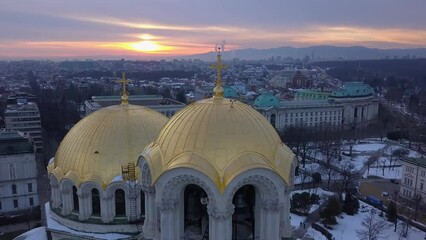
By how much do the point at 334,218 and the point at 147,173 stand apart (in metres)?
28.0

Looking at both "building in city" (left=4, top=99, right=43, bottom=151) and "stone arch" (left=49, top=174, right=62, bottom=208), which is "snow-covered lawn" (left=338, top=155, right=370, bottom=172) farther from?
"building in city" (left=4, top=99, right=43, bottom=151)

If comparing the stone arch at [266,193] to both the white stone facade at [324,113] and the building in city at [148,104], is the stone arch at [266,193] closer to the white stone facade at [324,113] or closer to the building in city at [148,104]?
the building in city at [148,104]

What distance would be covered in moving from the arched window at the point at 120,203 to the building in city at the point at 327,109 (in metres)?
61.6

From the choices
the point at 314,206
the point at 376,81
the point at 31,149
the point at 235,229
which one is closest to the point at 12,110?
the point at 31,149

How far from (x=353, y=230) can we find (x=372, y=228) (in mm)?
3215

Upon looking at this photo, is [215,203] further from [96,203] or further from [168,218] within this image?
[96,203]

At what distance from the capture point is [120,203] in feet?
58.4

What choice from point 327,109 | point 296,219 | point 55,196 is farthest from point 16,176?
point 327,109

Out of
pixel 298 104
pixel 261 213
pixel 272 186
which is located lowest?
pixel 298 104

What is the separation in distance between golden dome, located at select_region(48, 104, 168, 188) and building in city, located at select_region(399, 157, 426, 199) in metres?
34.8

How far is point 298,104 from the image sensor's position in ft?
276

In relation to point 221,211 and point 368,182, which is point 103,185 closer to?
point 221,211

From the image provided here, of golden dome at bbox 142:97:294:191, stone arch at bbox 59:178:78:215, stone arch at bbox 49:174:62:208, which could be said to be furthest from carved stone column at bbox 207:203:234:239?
stone arch at bbox 49:174:62:208

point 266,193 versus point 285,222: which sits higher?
point 266,193
